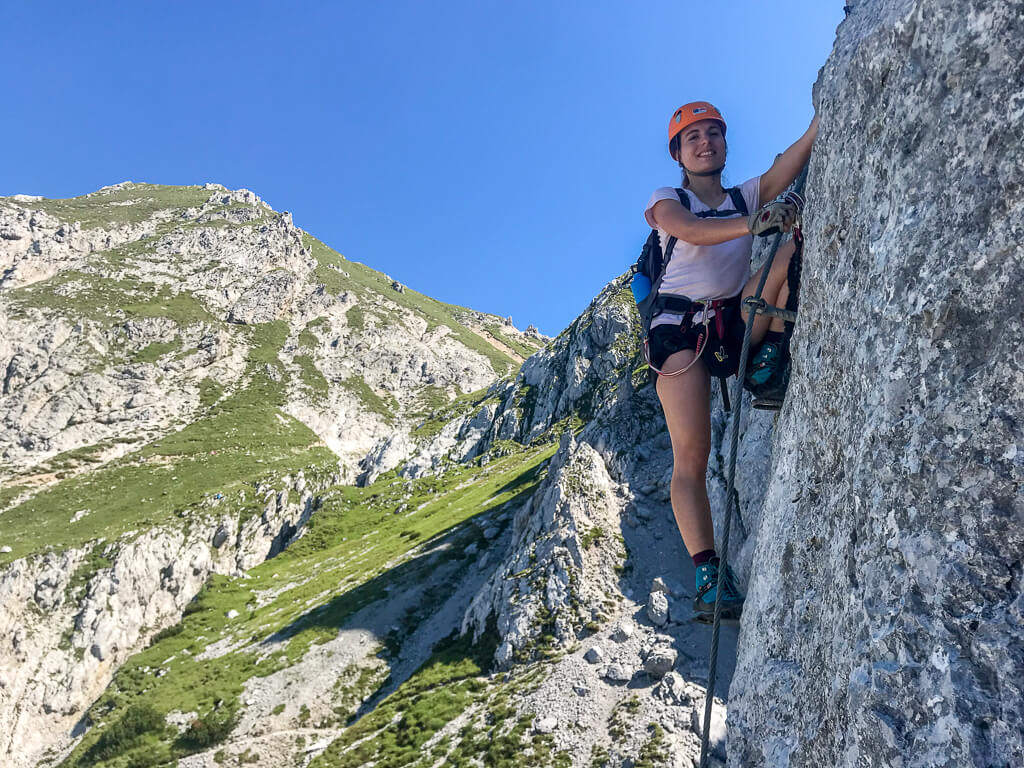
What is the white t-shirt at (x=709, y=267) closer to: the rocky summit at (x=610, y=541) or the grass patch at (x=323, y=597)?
the rocky summit at (x=610, y=541)

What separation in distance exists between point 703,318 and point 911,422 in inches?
106

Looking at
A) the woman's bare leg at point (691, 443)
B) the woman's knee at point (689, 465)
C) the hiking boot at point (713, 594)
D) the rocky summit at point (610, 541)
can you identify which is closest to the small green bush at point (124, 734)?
the rocky summit at point (610, 541)

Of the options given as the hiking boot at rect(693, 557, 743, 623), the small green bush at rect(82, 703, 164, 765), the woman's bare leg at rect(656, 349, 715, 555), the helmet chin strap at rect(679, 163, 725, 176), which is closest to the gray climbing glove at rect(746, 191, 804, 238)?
the helmet chin strap at rect(679, 163, 725, 176)

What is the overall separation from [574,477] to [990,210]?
37.7 meters

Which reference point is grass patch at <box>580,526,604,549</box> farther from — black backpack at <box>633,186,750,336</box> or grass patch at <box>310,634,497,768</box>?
black backpack at <box>633,186,750,336</box>

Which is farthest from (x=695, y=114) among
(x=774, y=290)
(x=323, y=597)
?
(x=323, y=597)

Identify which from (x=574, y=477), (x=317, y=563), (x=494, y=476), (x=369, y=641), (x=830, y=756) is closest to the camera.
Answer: (x=830, y=756)

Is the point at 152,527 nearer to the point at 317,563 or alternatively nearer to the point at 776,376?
the point at 317,563

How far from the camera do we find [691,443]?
18.0 feet

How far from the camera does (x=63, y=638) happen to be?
59625 mm

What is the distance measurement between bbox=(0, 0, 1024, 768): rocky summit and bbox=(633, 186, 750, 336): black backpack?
0.91 metres

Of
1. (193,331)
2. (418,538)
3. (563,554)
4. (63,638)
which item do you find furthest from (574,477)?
(193,331)

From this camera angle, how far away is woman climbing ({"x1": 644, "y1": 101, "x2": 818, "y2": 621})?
541cm

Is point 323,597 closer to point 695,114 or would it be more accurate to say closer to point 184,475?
point 695,114
